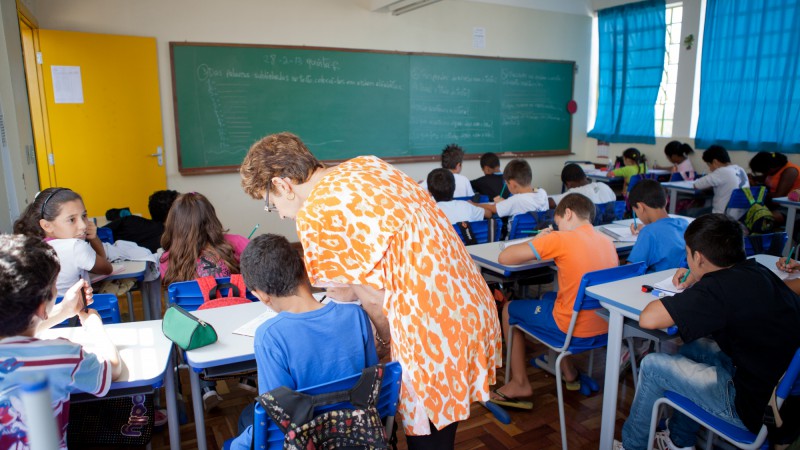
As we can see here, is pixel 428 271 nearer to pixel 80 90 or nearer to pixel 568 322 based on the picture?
pixel 568 322

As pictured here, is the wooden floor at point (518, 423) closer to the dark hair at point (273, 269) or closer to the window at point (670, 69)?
the dark hair at point (273, 269)

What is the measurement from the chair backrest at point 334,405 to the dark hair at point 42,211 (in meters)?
1.93

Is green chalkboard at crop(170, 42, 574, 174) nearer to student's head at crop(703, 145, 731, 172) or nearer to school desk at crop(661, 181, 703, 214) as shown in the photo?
school desk at crop(661, 181, 703, 214)

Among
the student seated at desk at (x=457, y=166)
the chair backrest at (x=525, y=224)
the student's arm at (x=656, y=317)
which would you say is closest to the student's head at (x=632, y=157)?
the student seated at desk at (x=457, y=166)

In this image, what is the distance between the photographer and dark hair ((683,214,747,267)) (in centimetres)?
186

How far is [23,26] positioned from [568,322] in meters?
4.71

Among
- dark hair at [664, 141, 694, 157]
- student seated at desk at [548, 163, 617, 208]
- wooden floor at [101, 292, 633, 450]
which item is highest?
dark hair at [664, 141, 694, 157]

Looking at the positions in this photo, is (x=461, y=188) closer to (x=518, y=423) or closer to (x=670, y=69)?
(x=518, y=423)

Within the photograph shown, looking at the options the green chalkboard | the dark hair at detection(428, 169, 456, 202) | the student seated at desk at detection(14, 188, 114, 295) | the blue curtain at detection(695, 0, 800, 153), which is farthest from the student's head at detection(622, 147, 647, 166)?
the student seated at desk at detection(14, 188, 114, 295)

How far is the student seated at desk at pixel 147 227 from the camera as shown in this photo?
136 inches

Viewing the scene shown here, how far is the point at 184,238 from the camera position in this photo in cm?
253

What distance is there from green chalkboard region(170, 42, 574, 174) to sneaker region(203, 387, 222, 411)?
10.00ft

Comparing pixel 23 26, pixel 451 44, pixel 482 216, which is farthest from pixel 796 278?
pixel 23 26

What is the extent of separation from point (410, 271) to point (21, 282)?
958 mm
